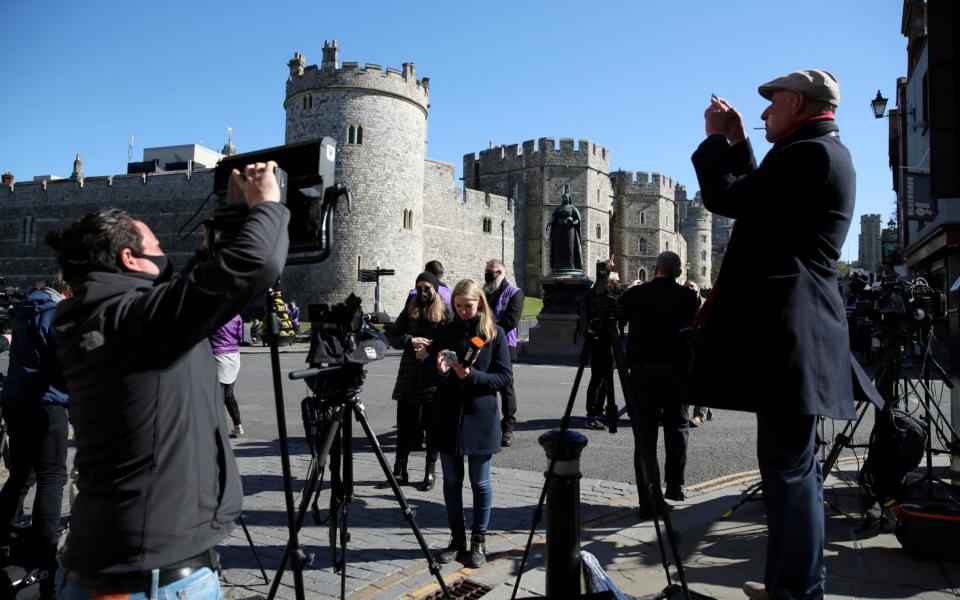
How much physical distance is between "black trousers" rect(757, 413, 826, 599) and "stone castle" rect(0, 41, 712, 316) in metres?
27.7

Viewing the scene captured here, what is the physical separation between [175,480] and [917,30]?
86.3 ft

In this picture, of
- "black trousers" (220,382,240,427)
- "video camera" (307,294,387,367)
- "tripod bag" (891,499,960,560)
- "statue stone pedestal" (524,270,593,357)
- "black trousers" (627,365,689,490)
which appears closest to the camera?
"video camera" (307,294,387,367)

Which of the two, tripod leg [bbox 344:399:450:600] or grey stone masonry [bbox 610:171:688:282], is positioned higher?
grey stone masonry [bbox 610:171:688:282]

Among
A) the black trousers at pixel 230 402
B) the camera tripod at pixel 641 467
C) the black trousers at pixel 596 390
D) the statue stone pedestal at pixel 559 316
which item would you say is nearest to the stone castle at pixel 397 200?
the statue stone pedestal at pixel 559 316

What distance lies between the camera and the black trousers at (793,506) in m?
2.36

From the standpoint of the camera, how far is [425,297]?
5965mm

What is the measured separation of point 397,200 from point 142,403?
3683 cm

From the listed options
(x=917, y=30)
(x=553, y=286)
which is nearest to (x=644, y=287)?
(x=553, y=286)

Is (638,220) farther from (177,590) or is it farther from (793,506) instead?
(177,590)

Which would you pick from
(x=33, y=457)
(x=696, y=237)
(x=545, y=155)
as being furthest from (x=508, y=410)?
(x=696, y=237)

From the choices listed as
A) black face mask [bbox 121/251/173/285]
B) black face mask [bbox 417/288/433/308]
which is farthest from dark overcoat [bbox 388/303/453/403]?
black face mask [bbox 121/251/173/285]

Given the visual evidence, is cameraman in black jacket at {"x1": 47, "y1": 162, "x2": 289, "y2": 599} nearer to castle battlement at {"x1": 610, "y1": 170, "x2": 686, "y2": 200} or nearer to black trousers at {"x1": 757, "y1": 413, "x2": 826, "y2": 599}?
black trousers at {"x1": 757, "y1": 413, "x2": 826, "y2": 599}

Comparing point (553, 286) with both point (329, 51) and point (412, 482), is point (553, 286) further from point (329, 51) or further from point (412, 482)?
point (329, 51)

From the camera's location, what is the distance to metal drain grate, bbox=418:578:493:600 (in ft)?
10.8
